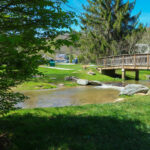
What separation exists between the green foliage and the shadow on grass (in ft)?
4.05

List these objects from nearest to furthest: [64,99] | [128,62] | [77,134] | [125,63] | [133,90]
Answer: [77,134]
[64,99]
[133,90]
[128,62]
[125,63]

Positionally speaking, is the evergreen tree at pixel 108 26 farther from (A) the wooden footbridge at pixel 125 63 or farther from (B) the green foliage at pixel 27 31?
(B) the green foliage at pixel 27 31

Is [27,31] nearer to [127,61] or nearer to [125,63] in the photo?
[127,61]

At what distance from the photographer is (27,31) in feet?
10.5

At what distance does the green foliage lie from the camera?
3.19 meters

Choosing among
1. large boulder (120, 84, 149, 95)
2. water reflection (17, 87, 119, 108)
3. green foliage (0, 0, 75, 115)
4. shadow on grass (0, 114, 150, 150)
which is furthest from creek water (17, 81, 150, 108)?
green foliage (0, 0, 75, 115)

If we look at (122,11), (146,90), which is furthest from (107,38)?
(146,90)

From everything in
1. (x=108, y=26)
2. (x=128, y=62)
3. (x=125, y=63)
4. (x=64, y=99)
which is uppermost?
(x=108, y=26)

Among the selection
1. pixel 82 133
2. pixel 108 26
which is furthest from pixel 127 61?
pixel 82 133

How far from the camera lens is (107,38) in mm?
35719

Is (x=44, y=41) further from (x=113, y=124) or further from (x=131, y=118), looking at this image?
(x=131, y=118)

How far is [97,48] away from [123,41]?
5.28 m

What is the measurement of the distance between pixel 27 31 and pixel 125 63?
65.2 feet

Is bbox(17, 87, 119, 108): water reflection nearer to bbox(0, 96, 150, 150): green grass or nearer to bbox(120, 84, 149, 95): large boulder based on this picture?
bbox(120, 84, 149, 95): large boulder
